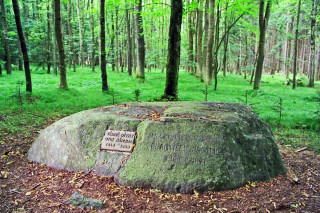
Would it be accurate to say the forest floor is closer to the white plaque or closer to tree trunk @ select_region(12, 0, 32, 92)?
the white plaque

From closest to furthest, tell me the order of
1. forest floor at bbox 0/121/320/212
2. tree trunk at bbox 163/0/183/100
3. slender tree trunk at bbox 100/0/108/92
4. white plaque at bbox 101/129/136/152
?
forest floor at bbox 0/121/320/212 < white plaque at bbox 101/129/136/152 < tree trunk at bbox 163/0/183/100 < slender tree trunk at bbox 100/0/108/92

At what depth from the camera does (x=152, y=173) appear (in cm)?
361

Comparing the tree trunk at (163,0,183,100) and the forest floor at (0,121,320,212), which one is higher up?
the tree trunk at (163,0,183,100)

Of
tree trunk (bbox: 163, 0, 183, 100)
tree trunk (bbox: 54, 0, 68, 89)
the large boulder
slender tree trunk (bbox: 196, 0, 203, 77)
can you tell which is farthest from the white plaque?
slender tree trunk (bbox: 196, 0, 203, 77)

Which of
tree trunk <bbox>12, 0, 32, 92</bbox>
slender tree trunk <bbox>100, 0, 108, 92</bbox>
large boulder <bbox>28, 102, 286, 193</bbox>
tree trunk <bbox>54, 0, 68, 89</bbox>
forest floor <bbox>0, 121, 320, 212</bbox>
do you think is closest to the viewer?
forest floor <bbox>0, 121, 320, 212</bbox>

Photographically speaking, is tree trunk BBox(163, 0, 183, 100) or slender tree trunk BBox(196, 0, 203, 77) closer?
tree trunk BBox(163, 0, 183, 100)

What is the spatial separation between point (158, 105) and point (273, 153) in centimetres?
289

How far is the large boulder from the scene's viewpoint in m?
3.57

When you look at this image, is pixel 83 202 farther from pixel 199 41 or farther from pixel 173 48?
pixel 199 41

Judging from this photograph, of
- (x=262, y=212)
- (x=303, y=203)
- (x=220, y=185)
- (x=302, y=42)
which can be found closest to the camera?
(x=262, y=212)

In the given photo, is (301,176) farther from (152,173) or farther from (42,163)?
(42,163)

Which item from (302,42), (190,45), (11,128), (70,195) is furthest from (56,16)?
(302,42)

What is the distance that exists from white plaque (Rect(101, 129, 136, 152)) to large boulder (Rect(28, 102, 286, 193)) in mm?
87

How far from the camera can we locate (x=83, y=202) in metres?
3.15
